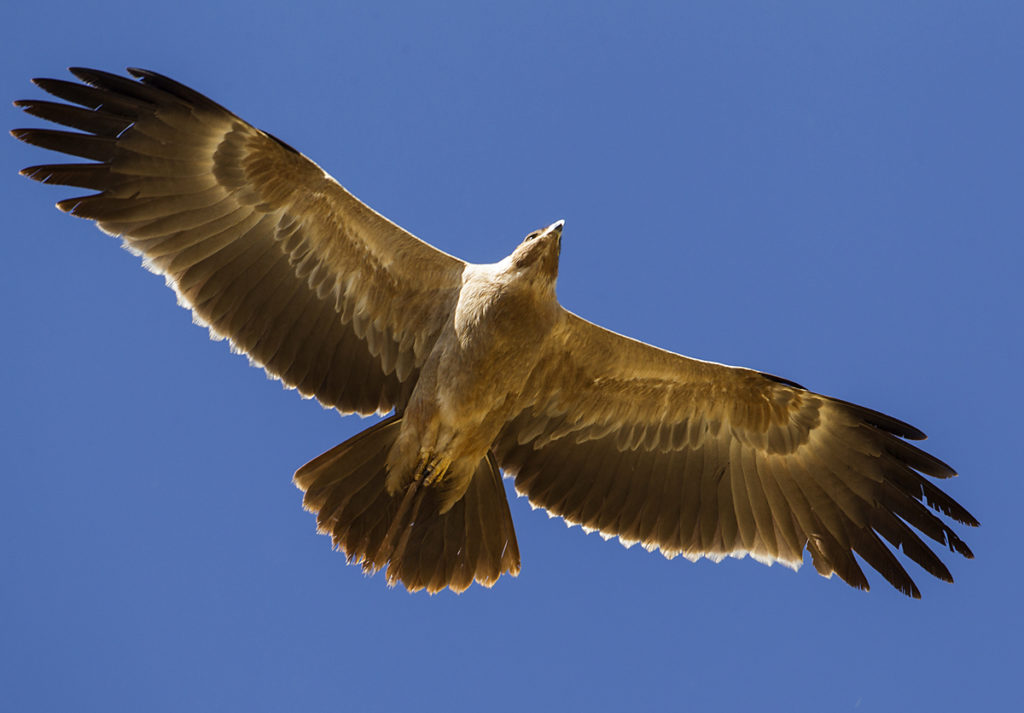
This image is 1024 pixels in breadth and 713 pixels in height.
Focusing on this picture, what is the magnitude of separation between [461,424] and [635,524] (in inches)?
63.3

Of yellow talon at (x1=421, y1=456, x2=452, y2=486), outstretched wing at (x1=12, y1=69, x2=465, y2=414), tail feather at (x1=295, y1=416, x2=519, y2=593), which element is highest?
outstretched wing at (x1=12, y1=69, x2=465, y2=414)

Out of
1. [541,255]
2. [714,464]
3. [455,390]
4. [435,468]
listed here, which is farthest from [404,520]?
[714,464]

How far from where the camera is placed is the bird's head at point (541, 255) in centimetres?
737

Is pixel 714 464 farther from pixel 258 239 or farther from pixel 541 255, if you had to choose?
pixel 258 239

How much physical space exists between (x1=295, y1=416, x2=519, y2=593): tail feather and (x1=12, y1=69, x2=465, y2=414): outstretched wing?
49 cm

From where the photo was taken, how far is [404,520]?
770cm

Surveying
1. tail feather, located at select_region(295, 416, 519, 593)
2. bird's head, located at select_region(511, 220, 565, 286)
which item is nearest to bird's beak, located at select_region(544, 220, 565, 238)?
bird's head, located at select_region(511, 220, 565, 286)

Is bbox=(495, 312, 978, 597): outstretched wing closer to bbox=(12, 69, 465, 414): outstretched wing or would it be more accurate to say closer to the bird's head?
the bird's head

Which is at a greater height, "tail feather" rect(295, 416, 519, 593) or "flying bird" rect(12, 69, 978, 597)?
"flying bird" rect(12, 69, 978, 597)

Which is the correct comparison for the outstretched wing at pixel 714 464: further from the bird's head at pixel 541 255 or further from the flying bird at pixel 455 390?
the bird's head at pixel 541 255

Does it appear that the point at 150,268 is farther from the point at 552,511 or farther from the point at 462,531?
the point at 552,511

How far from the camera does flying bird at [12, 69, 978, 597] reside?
24.4 feet

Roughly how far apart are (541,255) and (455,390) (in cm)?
98

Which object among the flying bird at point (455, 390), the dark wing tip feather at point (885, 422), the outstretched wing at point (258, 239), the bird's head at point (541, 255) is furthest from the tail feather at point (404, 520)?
the dark wing tip feather at point (885, 422)
